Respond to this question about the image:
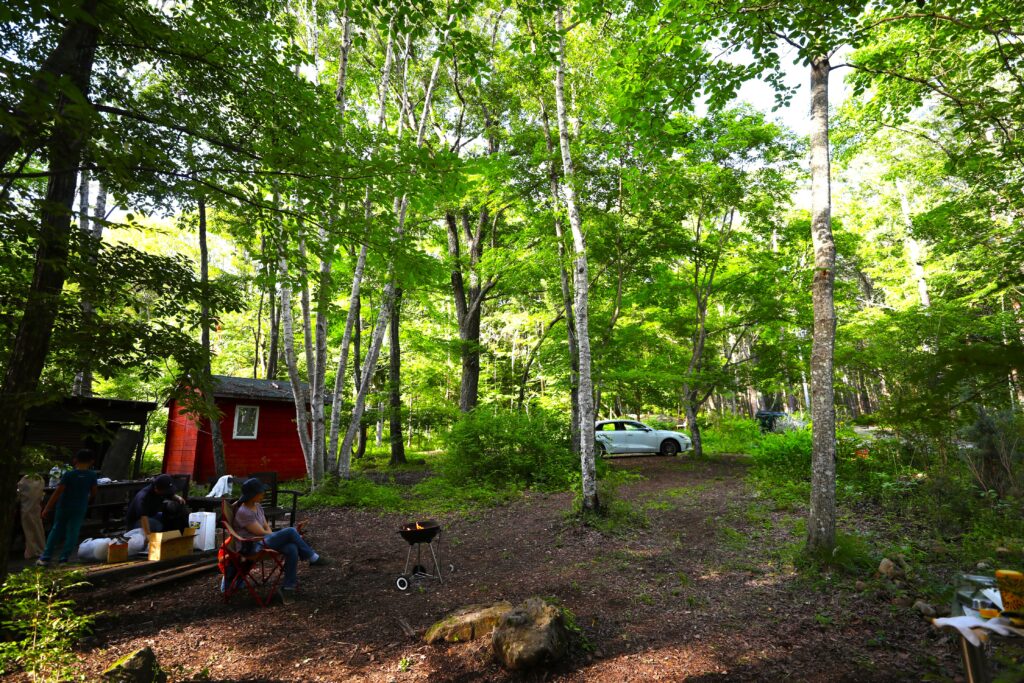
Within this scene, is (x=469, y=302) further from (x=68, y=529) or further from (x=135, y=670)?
(x=135, y=670)

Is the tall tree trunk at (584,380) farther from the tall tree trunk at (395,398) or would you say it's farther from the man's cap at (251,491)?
the tall tree trunk at (395,398)

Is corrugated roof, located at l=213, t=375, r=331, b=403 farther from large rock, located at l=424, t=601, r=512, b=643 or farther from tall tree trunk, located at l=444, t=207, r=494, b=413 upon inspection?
large rock, located at l=424, t=601, r=512, b=643

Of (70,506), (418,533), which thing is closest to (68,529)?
(70,506)

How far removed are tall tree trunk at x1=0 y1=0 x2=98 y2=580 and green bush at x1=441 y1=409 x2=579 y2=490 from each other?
908 cm

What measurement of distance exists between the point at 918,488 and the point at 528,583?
6881 mm

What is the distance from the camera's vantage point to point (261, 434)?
51.6ft

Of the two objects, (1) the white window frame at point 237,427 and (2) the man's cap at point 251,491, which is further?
(1) the white window frame at point 237,427

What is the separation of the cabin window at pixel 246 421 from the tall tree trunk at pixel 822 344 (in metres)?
16.2

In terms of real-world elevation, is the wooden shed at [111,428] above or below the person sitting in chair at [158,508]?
above

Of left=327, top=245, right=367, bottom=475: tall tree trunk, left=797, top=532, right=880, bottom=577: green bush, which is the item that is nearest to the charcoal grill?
left=797, top=532, right=880, bottom=577: green bush

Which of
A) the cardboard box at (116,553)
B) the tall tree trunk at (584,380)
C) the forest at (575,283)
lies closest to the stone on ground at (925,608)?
the forest at (575,283)

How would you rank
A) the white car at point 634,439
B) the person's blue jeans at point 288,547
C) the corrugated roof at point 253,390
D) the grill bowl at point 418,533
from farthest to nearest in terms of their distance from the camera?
the white car at point 634,439
the corrugated roof at point 253,390
the grill bowl at point 418,533
the person's blue jeans at point 288,547

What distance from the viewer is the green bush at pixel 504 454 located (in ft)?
37.9

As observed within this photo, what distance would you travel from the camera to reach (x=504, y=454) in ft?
38.6
